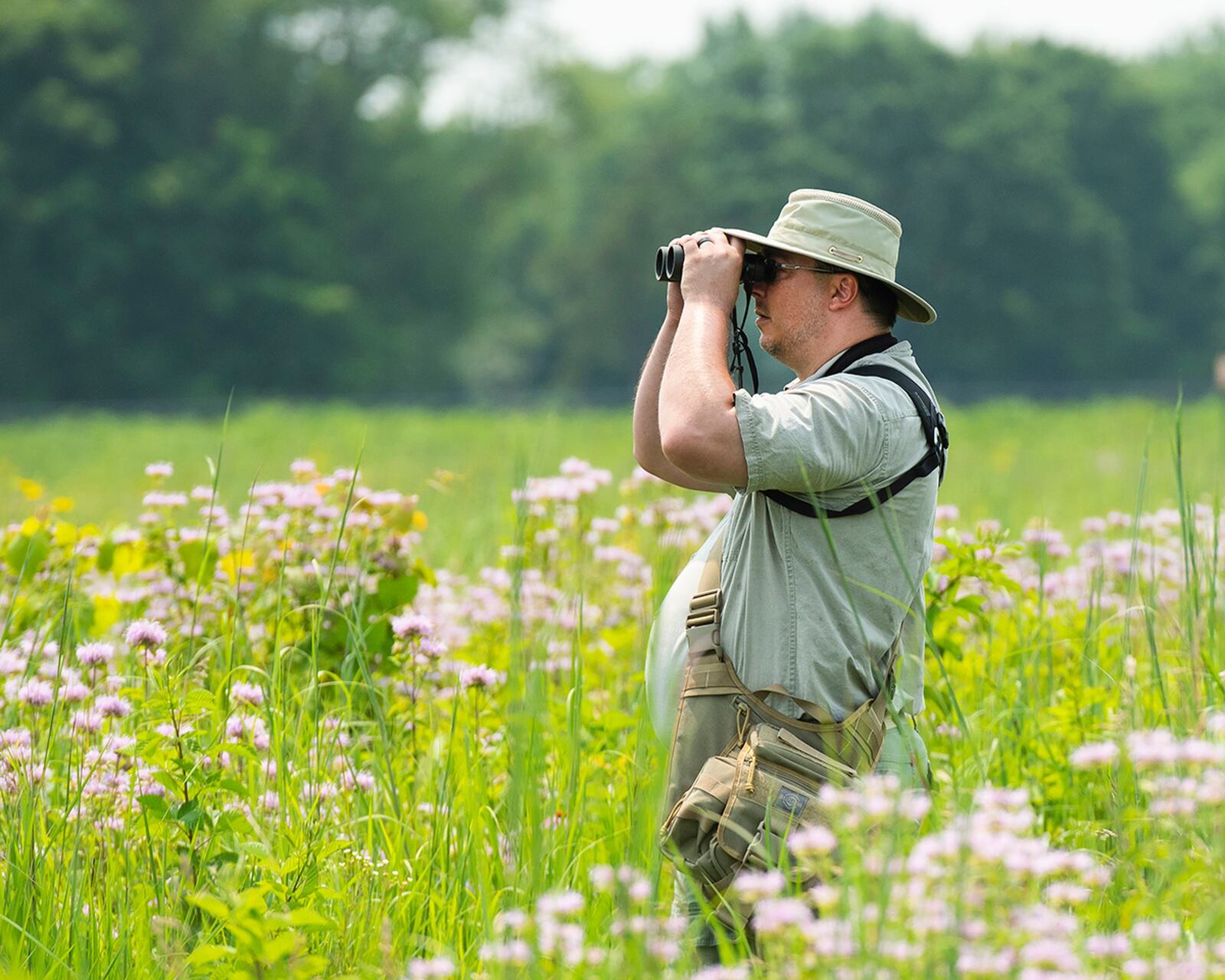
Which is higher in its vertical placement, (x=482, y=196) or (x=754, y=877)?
(x=482, y=196)

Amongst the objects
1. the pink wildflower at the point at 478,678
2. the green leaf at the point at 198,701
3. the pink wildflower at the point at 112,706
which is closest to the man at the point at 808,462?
the pink wildflower at the point at 478,678

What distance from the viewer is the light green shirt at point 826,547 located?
7.93 feet

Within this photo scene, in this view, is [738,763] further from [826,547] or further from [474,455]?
[474,455]

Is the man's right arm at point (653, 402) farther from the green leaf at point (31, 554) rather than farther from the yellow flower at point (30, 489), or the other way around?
the yellow flower at point (30, 489)

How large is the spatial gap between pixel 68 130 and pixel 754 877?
40571 mm

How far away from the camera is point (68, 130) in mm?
37844

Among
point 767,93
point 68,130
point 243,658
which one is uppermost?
point 767,93

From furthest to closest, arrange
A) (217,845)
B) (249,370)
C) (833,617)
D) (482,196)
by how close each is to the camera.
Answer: (482,196) < (249,370) < (217,845) < (833,617)

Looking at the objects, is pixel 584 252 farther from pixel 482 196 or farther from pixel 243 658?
pixel 243 658

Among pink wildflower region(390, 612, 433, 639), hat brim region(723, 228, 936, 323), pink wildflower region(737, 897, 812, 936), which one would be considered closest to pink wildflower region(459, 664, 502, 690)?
pink wildflower region(390, 612, 433, 639)

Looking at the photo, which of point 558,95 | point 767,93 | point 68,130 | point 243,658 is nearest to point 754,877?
point 243,658

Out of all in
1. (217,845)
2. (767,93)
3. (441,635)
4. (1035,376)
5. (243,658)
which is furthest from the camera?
(767,93)

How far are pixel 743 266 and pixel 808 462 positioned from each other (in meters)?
0.52

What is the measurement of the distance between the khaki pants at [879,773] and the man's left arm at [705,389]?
0.59 meters
